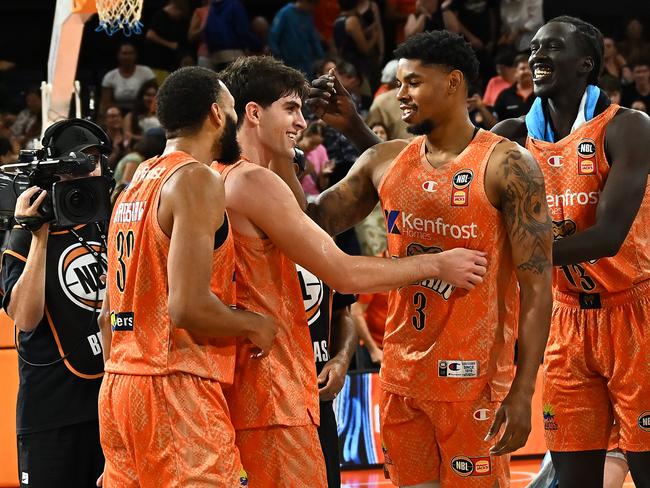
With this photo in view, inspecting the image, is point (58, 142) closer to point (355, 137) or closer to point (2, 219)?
point (2, 219)

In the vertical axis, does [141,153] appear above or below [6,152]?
below

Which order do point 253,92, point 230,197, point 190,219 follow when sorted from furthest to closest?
1. point 253,92
2. point 230,197
3. point 190,219

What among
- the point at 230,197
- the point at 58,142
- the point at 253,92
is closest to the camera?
the point at 230,197

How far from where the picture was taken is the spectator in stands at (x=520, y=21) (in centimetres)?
1237

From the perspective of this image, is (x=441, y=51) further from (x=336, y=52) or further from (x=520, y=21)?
(x=520, y=21)

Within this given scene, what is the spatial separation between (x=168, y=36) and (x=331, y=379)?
856 cm

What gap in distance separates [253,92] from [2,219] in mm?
1433

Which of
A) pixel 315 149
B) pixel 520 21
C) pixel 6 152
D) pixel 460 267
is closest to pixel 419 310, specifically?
pixel 460 267

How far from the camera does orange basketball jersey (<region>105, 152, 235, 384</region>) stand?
381 centimetres

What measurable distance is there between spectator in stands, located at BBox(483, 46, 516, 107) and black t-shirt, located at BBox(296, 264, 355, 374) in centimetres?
684

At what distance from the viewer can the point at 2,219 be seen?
16.5 feet

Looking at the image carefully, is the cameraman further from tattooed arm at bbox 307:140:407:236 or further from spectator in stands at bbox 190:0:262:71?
spectator in stands at bbox 190:0:262:71

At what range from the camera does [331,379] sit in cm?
494

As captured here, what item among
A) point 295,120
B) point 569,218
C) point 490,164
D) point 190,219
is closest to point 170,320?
point 190,219
